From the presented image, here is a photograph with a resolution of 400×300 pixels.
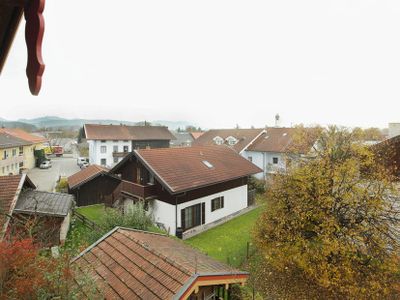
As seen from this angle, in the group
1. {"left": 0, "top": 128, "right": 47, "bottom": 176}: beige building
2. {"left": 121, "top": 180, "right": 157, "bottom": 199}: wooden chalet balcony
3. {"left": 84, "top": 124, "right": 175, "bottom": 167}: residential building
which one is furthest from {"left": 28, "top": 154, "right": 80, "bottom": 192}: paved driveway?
{"left": 121, "top": 180, "right": 157, "bottom": 199}: wooden chalet balcony

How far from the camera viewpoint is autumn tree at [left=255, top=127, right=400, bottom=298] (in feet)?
36.7

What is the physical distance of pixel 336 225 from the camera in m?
11.3

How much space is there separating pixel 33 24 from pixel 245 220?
22666 mm

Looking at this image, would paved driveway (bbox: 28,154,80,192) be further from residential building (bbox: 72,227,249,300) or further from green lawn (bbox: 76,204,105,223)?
residential building (bbox: 72,227,249,300)

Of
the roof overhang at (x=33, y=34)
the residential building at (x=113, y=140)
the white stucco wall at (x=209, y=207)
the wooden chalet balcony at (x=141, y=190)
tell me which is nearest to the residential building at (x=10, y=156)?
the residential building at (x=113, y=140)

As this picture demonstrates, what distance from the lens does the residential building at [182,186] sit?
1898 cm

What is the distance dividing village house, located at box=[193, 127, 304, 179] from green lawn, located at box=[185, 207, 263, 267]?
46.5ft

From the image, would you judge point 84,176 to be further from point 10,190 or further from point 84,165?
point 84,165

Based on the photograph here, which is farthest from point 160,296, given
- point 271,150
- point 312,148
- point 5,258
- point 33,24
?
point 271,150

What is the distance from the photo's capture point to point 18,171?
41844mm

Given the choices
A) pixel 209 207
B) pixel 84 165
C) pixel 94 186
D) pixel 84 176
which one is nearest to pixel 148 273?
pixel 209 207

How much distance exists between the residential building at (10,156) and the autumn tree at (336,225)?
36374 mm

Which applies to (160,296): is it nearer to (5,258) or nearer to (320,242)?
(5,258)

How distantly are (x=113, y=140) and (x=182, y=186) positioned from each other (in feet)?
106
